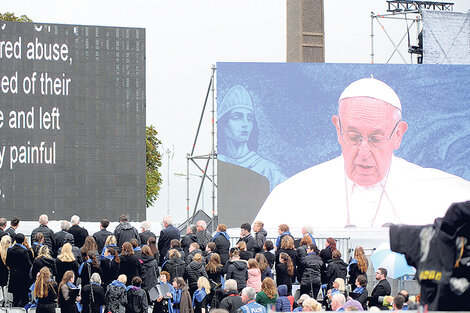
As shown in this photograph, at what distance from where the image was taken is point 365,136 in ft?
77.4

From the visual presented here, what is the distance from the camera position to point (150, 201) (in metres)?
37.3

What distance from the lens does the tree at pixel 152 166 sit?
1432 inches

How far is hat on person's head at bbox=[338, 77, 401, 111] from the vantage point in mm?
23891

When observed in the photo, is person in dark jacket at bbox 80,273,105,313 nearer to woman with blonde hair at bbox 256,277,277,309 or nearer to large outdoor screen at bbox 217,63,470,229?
woman with blonde hair at bbox 256,277,277,309

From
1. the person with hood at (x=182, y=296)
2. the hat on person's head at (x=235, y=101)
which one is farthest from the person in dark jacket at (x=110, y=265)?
the hat on person's head at (x=235, y=101)

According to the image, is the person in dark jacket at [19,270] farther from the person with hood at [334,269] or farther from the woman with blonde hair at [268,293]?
the person with hood at [334,269]

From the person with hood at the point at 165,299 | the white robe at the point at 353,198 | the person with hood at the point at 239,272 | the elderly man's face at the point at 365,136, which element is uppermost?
the elderly man's face at the point at 365,136

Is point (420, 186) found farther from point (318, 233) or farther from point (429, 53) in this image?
point (429, 53)

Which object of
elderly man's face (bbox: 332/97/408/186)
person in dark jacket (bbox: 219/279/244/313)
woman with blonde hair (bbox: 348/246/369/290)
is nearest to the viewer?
person in dark jacket (bbox: 219/279/244/313)

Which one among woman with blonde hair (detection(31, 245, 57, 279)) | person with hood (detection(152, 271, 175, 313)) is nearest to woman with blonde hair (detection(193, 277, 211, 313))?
person with hood (detection(152, 271, 175, 313))

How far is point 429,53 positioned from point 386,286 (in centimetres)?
1957

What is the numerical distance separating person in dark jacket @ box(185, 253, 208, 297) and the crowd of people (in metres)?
0.02

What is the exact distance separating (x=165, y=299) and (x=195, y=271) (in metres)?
0.62

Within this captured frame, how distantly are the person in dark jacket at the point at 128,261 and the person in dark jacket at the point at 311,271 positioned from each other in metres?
2.78
